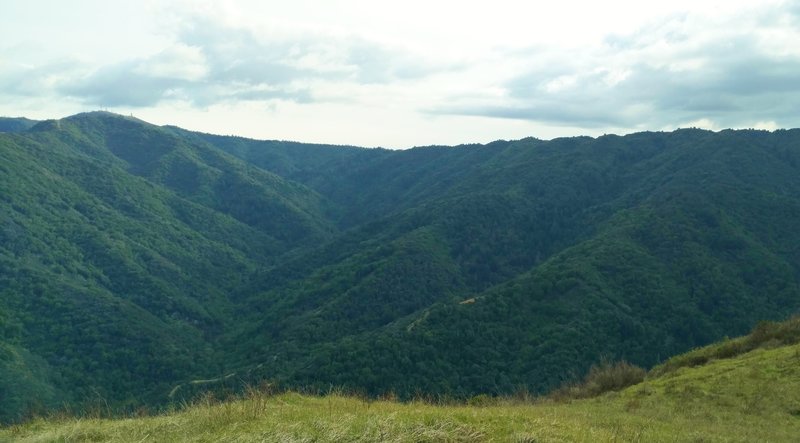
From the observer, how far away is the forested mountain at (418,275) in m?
65.3

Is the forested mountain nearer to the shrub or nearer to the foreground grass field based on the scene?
the foreground grass field

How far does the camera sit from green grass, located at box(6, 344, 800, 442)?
10867 mm

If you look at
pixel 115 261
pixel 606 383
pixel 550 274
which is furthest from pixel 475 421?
pixel 115 261

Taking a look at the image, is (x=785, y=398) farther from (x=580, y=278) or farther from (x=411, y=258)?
(x=411, y=258)

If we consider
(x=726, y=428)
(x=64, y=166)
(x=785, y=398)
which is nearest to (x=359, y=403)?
(x=726, y=428)

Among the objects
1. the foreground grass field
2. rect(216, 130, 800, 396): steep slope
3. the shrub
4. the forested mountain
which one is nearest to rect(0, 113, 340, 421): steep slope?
the forested mountain

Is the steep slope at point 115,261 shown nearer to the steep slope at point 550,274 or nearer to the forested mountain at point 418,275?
the forested mountain at point 418,275

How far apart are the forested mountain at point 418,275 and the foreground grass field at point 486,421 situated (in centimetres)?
536

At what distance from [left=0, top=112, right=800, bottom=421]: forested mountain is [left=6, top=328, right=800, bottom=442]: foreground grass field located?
536 cm

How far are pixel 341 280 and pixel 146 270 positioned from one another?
126 ft

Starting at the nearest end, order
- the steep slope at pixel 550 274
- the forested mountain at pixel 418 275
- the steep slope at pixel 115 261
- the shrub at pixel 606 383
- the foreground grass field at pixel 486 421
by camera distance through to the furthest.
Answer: the foreground grass field at pixel 486 421 → the shrub at pixel 606 383 → the steep slope at pixel 550 274 → the forested mountain at pixel 418 275 → the steep slope at pixel 115 261

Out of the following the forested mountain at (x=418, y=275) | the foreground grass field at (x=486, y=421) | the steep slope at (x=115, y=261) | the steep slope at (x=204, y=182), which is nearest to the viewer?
the foreground grass field at (x=486, y=421)

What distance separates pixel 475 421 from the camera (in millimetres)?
11766

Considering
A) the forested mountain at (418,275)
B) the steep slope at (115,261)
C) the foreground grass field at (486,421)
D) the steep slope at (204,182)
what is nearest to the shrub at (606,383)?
the foreground grass field at (486,421)
